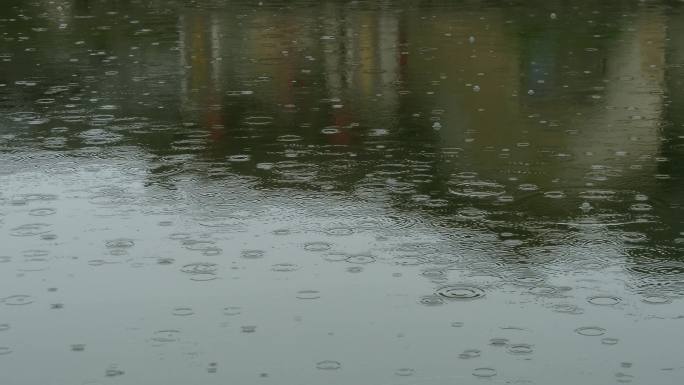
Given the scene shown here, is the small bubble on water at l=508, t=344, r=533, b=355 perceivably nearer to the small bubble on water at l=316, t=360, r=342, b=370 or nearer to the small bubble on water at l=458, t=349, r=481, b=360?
the small bubble on water at l=458, t=349, r=481, b=360

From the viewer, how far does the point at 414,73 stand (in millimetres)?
19500

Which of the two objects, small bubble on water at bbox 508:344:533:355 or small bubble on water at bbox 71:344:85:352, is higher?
small bubble on water at bbox 508:344:533:355

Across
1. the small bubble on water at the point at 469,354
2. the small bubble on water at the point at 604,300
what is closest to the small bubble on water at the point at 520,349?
the small bubble on water at the point at 469,354

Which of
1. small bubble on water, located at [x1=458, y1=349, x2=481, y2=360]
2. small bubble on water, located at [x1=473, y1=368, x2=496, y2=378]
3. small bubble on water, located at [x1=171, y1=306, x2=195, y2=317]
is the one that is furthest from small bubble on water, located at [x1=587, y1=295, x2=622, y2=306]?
small bubble on water, located at [x1=171, y1=306, x2=195, y2=317]

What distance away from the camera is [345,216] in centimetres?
1136

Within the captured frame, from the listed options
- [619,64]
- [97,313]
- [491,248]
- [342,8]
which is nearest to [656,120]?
[619,64]

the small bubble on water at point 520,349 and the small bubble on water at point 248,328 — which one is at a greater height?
the small bubble on water at point 520,349

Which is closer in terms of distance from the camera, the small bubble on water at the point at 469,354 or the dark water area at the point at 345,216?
the small bubble on water at the point at 469,354

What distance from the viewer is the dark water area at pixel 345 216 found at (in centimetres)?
819

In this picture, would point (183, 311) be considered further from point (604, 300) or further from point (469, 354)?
point (604, 300)

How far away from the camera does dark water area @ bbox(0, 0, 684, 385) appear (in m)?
8.19

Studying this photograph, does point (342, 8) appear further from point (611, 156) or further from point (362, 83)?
point (611, 156)

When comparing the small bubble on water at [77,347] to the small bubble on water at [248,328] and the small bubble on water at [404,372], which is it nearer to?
the small bubble on water at [248,328]

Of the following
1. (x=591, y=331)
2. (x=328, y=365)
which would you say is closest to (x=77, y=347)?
(x=328, y=365)
